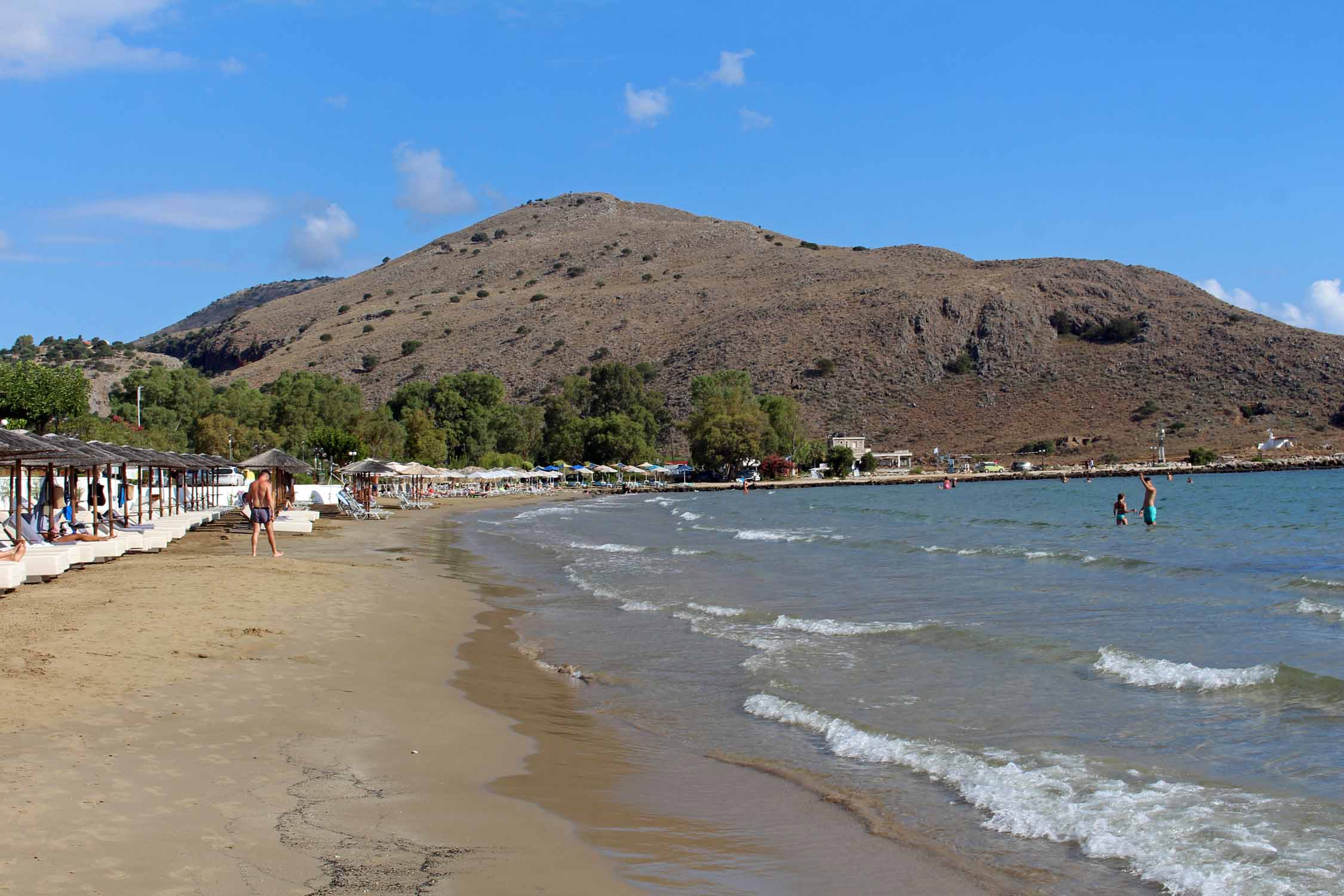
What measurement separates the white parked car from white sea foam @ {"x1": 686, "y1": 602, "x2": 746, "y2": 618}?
1385 inches

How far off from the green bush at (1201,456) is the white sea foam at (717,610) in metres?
88.0

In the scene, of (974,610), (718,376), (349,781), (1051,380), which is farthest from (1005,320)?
(349,781)

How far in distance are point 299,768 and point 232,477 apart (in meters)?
50.7

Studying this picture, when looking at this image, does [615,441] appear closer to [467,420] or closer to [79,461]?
[467,420]

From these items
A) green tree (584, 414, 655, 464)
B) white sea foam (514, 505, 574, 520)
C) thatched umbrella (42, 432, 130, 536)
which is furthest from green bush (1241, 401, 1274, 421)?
thatched umbrella (42, 432, 130, 536)

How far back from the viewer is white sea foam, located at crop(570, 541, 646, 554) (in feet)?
94.7

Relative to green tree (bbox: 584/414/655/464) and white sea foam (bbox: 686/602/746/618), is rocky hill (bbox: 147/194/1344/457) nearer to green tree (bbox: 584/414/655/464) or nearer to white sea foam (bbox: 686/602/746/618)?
green tree (bbox: 584/414/655/464)

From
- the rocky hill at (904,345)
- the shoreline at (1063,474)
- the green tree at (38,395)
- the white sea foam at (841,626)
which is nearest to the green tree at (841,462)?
the shoreline at (1063,474)

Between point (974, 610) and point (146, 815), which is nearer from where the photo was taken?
point (146, 815)

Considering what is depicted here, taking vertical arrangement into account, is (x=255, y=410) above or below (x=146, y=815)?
above

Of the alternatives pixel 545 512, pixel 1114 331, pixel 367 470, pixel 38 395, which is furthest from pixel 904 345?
pixel 38 395

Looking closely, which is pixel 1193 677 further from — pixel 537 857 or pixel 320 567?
pixel 320 567

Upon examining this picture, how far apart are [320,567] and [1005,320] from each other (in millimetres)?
106435

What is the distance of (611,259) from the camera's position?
529 feet
